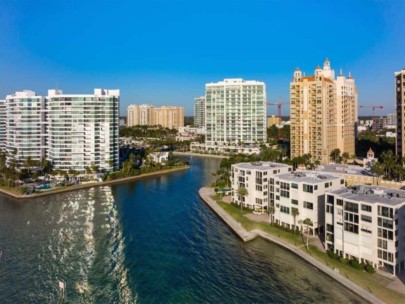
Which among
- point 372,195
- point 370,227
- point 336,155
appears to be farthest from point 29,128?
point 370,227

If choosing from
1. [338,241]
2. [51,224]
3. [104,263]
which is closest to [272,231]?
[338,241]

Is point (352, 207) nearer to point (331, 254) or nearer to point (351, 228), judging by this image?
point (351, 228)

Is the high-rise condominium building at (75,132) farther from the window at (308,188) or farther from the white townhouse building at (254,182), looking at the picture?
the window at (308,188)

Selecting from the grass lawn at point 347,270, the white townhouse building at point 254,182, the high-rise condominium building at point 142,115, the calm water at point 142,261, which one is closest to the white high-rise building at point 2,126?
the calm water at point 142,261

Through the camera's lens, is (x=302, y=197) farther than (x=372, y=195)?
Yes

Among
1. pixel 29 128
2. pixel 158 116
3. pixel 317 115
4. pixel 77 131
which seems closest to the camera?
pixel 77 131

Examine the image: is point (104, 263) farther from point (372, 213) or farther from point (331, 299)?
point (372, 213)
